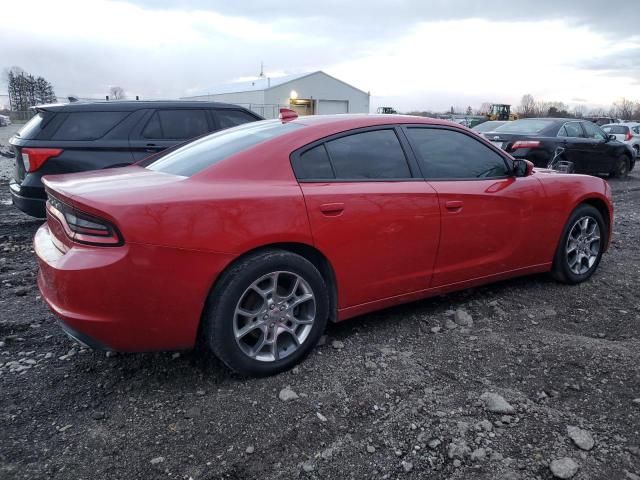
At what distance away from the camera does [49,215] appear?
296 centimetres

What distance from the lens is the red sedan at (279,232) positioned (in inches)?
98.1

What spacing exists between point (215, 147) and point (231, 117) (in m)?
3.80

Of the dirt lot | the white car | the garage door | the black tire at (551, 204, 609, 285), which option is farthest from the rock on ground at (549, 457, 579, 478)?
the garage door

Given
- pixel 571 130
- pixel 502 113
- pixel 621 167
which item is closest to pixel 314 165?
pixel 571 130

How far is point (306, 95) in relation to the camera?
151 ft

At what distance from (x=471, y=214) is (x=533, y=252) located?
34.1 inches

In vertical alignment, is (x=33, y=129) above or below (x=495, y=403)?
above

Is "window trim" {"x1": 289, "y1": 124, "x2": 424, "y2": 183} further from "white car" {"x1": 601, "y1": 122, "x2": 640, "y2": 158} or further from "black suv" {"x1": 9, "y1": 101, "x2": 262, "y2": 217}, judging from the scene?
"white car" {"x1": 601, "y1": 122, "x2": 640, "y2": 158}

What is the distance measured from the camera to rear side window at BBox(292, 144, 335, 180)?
301cm

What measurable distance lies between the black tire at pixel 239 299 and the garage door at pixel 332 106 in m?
44.6

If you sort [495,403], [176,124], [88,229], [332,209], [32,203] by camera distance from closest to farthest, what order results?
[88,229] < [495,403] < [332,209] < [32,203] < [176,124]

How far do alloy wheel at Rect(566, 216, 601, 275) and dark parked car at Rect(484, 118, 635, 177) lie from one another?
206 inches

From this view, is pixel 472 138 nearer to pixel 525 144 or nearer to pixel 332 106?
pixel 525 144

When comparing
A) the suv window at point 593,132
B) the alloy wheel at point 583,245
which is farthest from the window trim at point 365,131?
the suv window at point 593,132
